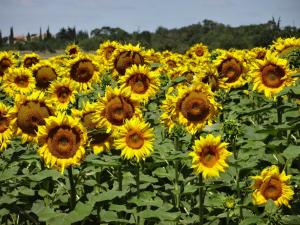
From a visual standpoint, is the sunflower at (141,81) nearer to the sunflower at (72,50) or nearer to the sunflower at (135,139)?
the sunflower at (135,139)

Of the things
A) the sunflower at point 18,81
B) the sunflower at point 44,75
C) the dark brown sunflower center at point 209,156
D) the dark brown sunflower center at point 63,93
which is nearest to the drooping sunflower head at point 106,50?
the sunflower at point 44,75

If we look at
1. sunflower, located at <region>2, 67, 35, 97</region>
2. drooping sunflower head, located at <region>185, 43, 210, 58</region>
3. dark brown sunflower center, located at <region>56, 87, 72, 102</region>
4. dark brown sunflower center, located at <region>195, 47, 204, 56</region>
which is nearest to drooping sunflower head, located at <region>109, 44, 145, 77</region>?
dark brown sunflower center, located at <region>56, 87, 72, 102</region>

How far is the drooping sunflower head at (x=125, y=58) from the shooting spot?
798 cm

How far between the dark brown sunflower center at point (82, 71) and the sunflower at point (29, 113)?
2289 millimetres

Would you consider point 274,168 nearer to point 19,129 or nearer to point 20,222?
point 19,129

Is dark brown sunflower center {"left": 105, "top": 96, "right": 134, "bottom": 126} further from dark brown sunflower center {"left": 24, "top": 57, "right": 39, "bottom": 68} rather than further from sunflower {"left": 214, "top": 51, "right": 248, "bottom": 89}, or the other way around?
dark brown sunflower center {"left": 24, "top": 57, "right": 39, "bottom": 68}

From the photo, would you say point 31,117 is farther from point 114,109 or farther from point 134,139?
point 134,139

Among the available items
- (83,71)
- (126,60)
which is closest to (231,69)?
(126,60)

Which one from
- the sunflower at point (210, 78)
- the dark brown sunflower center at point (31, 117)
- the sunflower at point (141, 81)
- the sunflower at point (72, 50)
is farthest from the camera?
the sunflower at point (72, 50)

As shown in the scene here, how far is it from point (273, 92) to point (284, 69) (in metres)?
0.34

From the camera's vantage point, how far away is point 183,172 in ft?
22.4

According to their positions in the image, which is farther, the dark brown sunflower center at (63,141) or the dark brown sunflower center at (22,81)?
the dark brown sunflower center at (22,81)

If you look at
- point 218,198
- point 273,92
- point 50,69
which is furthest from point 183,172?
point 50,69

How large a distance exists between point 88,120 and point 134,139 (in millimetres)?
766
